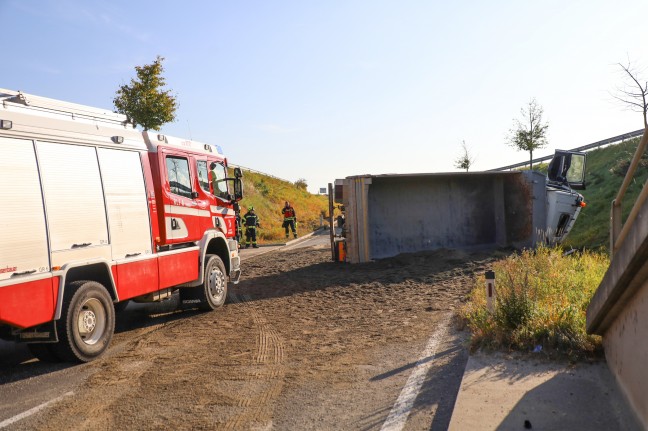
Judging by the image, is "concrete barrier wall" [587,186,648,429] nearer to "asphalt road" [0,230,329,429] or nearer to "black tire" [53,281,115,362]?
"asphalt road" [0,230,329,429]

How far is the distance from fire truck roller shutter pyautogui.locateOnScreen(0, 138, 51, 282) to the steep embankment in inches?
475

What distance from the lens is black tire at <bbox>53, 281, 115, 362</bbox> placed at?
6.30 metres

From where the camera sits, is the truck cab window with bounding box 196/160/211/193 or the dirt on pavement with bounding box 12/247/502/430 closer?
the dirt on pavement with bounding box 12/247/502/430

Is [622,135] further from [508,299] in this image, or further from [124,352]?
[124,352]

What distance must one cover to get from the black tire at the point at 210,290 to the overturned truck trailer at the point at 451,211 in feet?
16.9

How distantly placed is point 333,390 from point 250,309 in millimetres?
4545

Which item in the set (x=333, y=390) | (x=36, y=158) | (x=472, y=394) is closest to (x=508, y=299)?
(x=472, y=394)

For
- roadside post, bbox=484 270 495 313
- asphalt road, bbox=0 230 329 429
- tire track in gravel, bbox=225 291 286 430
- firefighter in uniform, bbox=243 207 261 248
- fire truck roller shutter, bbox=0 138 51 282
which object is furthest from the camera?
firefighter in uniform, bbox=243 207 261 248

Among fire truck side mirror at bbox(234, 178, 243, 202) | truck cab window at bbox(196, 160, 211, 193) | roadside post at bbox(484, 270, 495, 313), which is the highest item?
truck cab window at bbox(196, 160, 211, 193)

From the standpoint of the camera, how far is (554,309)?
258 inches

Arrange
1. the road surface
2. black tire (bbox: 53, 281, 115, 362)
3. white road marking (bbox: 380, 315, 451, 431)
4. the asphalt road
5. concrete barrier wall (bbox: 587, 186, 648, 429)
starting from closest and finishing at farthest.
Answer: concrete barrier wall (bbox: 587, 186, 648, 429) < white road marking (bbox: 380, 315, 451, 431) < the road surface < the asphalt road < black tire (bbox: 53, 281, 115, 362)

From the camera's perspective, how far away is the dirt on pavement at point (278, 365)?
4750 millimetres

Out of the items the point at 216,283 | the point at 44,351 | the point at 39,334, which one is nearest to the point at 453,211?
the point at 216,283

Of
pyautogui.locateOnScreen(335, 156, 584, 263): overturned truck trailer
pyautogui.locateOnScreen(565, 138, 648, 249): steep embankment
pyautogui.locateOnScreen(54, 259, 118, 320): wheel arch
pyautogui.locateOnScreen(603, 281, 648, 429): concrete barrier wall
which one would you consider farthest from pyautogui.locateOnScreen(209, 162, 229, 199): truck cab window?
pyautogui.locateOnScreen(565, 138, 648, 249): steep embankment
